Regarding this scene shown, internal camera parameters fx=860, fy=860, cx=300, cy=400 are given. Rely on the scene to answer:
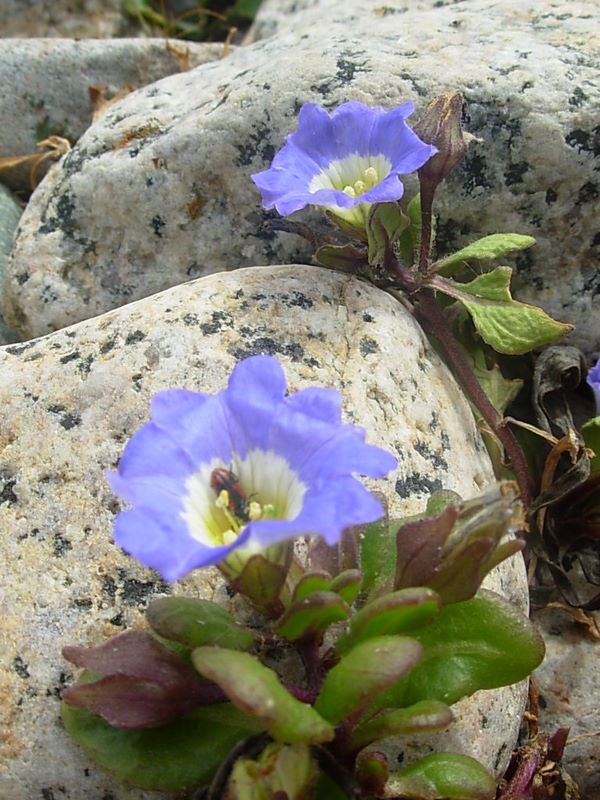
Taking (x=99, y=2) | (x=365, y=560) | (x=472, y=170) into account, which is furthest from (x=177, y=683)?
(x=99, y=2)

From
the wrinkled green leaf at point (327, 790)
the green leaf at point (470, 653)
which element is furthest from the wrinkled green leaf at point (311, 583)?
the wrinkled green leaf at point (327, 790)

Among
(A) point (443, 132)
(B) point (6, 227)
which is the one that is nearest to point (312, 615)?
(A) point (443, 132)

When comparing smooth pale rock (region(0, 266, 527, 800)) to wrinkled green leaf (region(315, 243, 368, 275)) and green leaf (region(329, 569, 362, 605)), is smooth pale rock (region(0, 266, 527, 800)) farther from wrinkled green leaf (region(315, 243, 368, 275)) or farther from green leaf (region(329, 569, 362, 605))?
green leaf (region(329, 569, 362, 605))

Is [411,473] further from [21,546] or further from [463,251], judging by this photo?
[21,546]

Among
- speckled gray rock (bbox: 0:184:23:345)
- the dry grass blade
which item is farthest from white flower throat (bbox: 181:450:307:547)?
the dry grass blade

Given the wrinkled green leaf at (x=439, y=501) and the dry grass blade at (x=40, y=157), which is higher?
the wrinkled green leaf at (x=439, y=501)

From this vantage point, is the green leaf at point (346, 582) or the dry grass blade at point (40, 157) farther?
the dry grass blade at point (40, 157)

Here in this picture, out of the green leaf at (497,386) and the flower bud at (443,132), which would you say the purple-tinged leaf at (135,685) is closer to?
the green leaf at (497,386)

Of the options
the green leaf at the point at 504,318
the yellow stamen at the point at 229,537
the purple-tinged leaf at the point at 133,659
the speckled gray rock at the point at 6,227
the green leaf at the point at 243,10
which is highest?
the green leaf at the point at 243,10

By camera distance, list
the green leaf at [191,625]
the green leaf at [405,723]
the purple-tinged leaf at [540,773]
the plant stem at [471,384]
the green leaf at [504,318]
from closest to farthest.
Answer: the green leaf at [405,723]
the green leaf at [191,625]
the purple-tinged leaf at [540,773]
the green leaf at [504,318]
the plant stem at [471,384]

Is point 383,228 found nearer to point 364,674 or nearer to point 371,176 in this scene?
point 371,176
